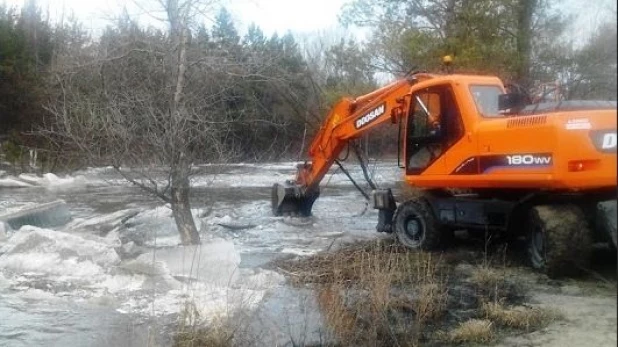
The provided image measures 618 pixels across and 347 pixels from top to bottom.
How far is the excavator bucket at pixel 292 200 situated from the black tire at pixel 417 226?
4186 millimetres

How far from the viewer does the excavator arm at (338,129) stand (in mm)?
11930

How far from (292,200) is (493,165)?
7169 mm

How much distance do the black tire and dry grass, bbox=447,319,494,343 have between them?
14.4ft

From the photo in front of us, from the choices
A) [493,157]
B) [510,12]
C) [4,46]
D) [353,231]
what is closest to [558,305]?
[493,157]

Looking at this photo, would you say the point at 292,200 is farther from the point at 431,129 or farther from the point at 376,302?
the point at 376,302

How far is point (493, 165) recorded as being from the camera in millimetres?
9258

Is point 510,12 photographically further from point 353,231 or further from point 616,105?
point 616,105

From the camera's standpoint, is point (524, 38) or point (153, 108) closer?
point (153, 108)

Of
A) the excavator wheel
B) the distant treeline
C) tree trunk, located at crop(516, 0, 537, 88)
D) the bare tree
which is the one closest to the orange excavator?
the excavator wheel

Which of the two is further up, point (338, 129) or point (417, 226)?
point (338, 129)

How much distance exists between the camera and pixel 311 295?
8.20 metres

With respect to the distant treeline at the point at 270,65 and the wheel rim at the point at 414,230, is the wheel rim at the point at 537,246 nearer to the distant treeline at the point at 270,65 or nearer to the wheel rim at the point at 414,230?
the distant treeline at the point at 270,65

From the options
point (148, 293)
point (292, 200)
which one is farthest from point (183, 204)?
point (292, 200)

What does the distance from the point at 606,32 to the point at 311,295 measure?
6.42 m
